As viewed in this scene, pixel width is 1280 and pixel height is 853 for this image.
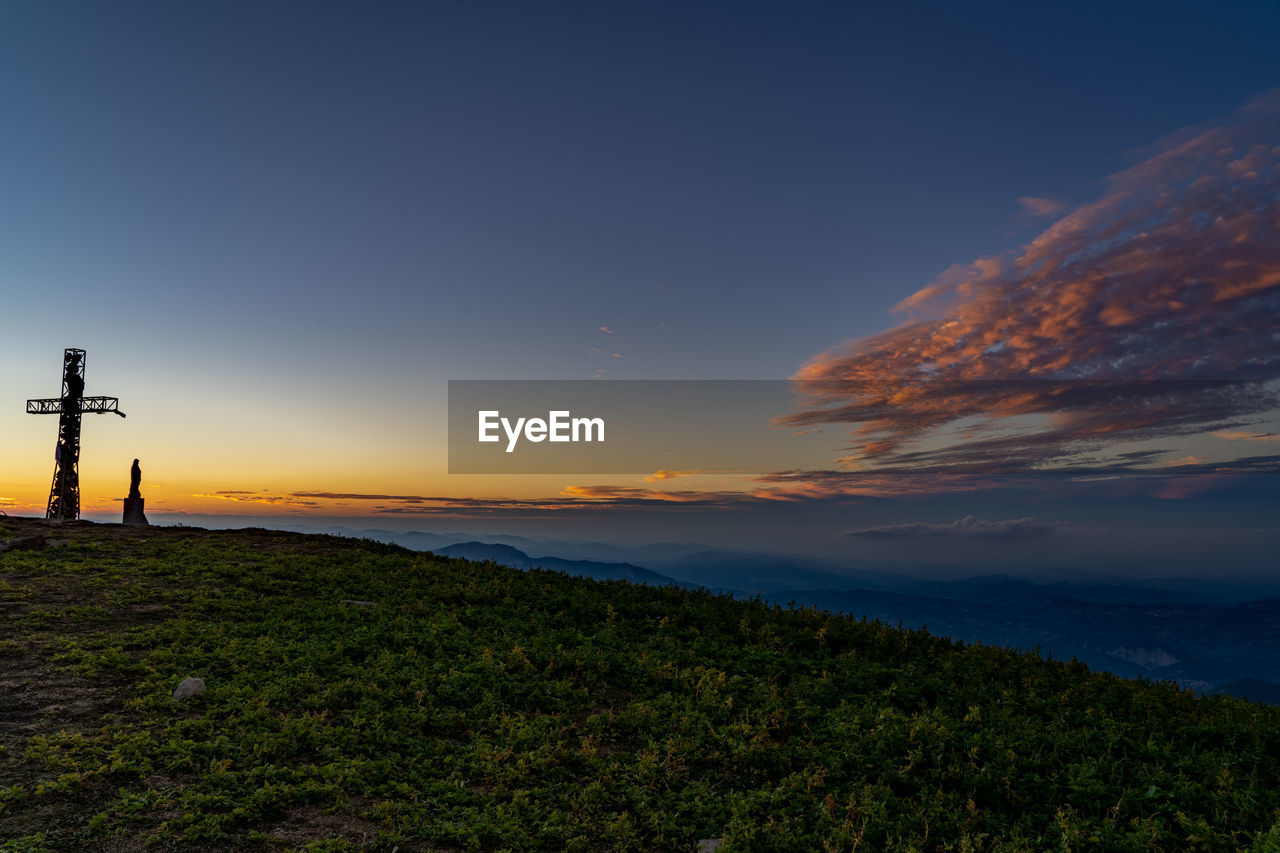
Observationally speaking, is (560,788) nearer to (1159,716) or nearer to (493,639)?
(493,639)

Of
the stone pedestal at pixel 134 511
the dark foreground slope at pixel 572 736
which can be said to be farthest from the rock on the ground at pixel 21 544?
the stone pedestal at pixel 134 511

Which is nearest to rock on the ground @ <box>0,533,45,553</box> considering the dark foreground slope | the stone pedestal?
the dark foreground slope

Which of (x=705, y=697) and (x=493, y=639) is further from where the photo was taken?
(x=493, y=639)

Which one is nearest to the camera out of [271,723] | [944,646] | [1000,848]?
[1000,848]

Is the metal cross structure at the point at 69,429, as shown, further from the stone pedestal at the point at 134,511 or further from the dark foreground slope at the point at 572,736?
the dark foreground slope at the point at 572,736

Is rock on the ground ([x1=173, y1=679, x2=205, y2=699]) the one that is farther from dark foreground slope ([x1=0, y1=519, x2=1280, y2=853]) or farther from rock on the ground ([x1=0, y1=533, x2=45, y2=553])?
rock on the ground ([x1=0, y1=533, x2=45, y2=553])

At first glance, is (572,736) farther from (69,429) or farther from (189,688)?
(69,429)

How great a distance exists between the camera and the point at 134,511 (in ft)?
124

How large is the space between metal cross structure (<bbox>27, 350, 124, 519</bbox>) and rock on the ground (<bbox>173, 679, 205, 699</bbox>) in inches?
1748

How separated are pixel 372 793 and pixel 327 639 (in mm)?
6949

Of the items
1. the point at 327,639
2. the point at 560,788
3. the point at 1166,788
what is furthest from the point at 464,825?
the point at 1166,788

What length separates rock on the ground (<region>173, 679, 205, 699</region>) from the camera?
11.7 metres

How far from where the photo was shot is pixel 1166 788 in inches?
364

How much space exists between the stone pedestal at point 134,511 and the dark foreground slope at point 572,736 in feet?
74.2
